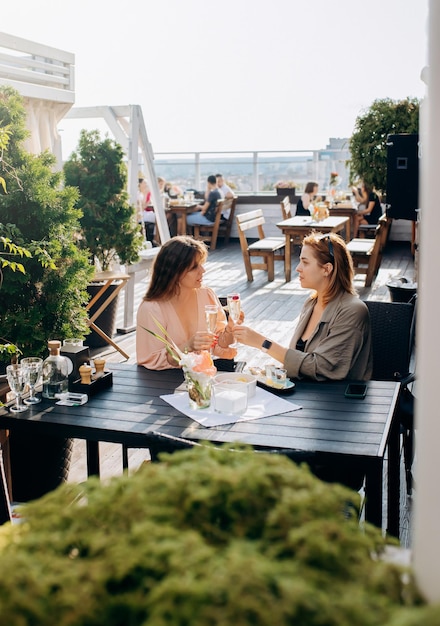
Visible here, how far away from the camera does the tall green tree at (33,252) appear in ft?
11.3

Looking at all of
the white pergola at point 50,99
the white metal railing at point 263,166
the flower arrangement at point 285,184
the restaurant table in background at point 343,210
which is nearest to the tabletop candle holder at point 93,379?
the white pergola at point 50,99

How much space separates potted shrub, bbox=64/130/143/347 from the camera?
560cm

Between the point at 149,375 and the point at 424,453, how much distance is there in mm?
2090

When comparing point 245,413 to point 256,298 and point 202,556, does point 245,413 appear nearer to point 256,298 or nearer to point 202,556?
point 202,556

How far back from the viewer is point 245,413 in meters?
2.43

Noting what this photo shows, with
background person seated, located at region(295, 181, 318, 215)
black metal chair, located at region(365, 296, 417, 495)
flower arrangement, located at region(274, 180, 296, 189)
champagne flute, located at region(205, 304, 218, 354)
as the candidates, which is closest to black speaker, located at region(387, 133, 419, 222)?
black metal chair, located at region(365, 296, 417, 495)

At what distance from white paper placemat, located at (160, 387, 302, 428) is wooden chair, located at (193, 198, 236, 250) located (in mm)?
9648

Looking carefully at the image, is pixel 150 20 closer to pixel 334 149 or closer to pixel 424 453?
pixel 334 149

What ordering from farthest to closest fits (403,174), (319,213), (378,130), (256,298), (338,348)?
(319,213), (256,298), (378,130), (403,174), (338,348)

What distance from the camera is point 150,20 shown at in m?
8.38

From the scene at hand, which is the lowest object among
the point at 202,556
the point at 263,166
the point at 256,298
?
the point at 256,298

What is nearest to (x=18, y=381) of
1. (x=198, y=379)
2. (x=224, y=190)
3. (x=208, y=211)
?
(x=198, y=379)

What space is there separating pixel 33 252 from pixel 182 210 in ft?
29.6

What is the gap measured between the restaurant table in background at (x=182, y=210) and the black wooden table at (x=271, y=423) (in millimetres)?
9669
